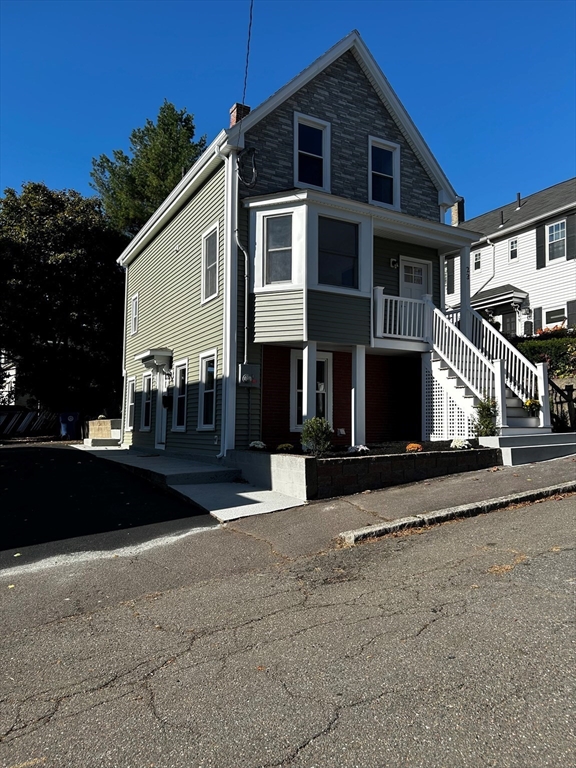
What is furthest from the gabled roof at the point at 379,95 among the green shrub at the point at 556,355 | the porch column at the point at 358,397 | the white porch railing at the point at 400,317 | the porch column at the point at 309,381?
the green shrub at the point at 556,355

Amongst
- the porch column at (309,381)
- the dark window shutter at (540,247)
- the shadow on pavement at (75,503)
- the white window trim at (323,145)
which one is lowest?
the shadow on pavement at (75,503)

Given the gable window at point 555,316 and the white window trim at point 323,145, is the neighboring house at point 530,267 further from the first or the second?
the white window trim at point 323,145

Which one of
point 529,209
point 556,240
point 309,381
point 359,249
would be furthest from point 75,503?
point 529,209

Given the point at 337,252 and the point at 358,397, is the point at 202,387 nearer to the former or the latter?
the point at 358,397

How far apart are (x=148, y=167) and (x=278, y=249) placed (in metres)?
22.6

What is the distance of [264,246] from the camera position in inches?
490

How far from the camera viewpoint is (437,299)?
14.8 m

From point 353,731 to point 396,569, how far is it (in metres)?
2.57

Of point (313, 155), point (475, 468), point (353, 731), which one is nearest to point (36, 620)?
point (353, 731)

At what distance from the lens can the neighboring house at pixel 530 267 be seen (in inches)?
930

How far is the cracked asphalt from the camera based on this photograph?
2727 mm

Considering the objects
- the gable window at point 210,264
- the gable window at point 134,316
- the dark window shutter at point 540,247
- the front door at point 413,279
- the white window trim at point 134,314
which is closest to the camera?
the gable window at point 210,264

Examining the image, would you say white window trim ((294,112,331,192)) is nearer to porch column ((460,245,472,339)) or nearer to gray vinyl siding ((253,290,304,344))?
gray vinyl siding ((253,290,304,344))

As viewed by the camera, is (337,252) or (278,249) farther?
(337,252)
